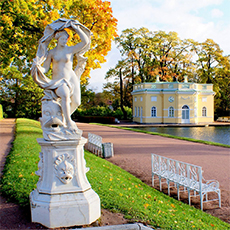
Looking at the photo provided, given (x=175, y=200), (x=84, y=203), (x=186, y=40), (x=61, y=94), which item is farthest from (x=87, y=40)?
(x=186, y=40)

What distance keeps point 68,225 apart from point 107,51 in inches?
424

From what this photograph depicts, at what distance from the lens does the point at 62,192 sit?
13.2ft

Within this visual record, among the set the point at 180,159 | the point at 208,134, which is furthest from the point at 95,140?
the point at 208,134

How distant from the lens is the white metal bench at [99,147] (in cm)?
1076

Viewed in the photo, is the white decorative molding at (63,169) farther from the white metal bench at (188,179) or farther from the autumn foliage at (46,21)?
the autumn foliage at (46,21)

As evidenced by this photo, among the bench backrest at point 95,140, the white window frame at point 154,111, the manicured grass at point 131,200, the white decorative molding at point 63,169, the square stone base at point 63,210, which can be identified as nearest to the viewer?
the square stone base at point 63,210

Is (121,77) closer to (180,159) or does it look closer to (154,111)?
(154,111)

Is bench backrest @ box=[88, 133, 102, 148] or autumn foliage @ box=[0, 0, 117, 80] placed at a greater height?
autumn foliage @ box=[0, 0, 117, 80]

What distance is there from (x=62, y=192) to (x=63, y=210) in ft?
0.87

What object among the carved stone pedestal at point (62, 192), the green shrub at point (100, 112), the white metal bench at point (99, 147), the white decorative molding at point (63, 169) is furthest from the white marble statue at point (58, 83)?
the green shrub at point (100, 112)

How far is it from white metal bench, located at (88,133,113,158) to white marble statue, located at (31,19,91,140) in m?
6.57

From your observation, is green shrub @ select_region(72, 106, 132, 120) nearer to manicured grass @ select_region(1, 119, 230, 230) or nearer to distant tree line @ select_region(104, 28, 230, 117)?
distant tree line @ select_region(104, 28, 230, 117)

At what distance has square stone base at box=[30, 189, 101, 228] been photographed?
388cm

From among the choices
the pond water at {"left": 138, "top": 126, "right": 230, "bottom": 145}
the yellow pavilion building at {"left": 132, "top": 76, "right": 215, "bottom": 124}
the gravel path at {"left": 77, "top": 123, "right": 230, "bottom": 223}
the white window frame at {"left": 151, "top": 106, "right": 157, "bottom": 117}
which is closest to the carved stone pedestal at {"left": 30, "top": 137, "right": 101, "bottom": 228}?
the gravel path at {"left": 77, "top": 123, "right": 230, "bottom": 223}
